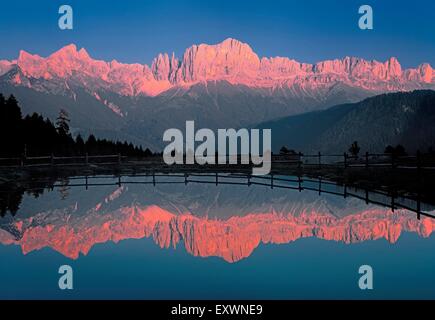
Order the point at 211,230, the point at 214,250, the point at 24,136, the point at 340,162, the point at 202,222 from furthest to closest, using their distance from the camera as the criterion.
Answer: the point at 24,136
the point at 340,162
the point at 202,222
the point at 211,230
the point at 214,250

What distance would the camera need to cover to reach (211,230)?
67.4 ft

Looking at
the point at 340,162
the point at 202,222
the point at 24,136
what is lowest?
the point at 202,222

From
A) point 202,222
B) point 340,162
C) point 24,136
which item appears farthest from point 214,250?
point 24,136

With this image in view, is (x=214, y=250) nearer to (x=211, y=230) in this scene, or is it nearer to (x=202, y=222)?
(x=211, y=230)

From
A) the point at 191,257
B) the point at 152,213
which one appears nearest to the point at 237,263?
the point at 191,257

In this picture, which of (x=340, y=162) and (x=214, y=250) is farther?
(x=340, y=162)

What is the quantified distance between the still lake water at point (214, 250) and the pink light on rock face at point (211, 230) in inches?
1.5

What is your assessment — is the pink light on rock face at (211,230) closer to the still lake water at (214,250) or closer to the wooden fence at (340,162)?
the still lake water at (214,250)

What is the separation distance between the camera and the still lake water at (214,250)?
12.1 meters

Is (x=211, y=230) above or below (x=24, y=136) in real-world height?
below

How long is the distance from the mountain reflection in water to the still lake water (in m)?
0.05

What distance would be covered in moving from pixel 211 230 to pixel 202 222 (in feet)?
8.23

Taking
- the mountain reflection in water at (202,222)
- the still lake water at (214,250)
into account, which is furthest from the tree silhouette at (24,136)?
the still lake water at (214,250)

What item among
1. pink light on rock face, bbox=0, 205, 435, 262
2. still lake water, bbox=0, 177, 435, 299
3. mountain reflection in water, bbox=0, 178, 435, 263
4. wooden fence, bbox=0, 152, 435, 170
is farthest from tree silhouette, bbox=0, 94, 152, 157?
pink light on rock face, bbox=0, 205, 435, 262
